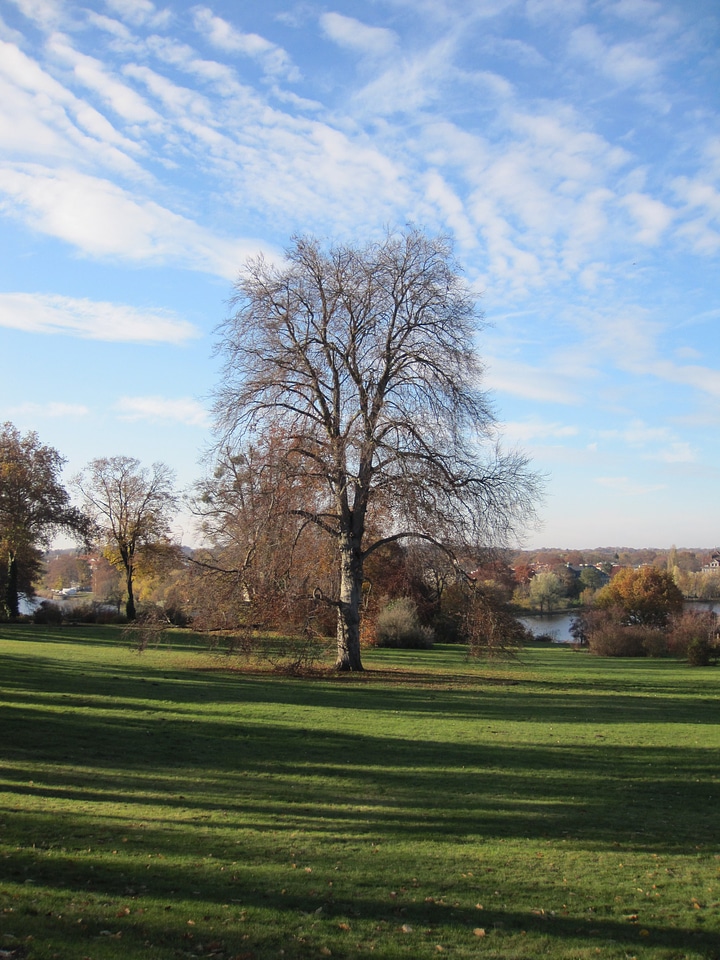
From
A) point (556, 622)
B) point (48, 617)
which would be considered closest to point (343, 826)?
point (48, 617)

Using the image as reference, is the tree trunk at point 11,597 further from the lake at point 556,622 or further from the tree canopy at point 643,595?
the tree canopy at point 643,595

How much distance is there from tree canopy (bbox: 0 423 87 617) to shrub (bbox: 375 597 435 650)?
59.5 feet

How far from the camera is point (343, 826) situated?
8.41m

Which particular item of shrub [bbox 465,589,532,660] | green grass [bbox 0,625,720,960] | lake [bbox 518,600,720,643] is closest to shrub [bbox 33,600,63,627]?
green grass [bbox 0,625,720,960]

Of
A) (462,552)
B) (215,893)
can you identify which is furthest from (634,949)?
(462,552)

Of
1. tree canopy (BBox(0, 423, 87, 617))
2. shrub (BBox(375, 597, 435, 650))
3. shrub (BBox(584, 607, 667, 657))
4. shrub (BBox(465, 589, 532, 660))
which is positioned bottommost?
shrub (BBox(584, 607, 667, 657))

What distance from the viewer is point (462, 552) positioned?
75.0 ft

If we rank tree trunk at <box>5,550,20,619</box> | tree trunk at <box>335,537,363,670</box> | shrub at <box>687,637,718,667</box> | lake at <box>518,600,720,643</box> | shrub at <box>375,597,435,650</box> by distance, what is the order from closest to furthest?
tree trunk at <box>335,537,363,670</box> < shrub at <box>687,637,718,667</box> < shrub at <box>375,597,435,650</box> < tree trunk at <box>5,550,20,619</box> < lake at <box>518,600,720,643</box>

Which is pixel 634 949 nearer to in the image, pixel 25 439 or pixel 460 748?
pixel 460 748

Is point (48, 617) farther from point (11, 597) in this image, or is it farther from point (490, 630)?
point (490, 630)

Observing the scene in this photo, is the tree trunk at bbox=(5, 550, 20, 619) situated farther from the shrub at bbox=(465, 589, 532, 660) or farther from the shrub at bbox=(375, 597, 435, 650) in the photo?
the shrub at bbox=(465, 589, 532, 660)

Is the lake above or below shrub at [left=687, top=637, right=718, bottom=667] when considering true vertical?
below

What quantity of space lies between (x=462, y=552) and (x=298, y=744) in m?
11.2

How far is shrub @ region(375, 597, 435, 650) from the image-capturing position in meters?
37.5
